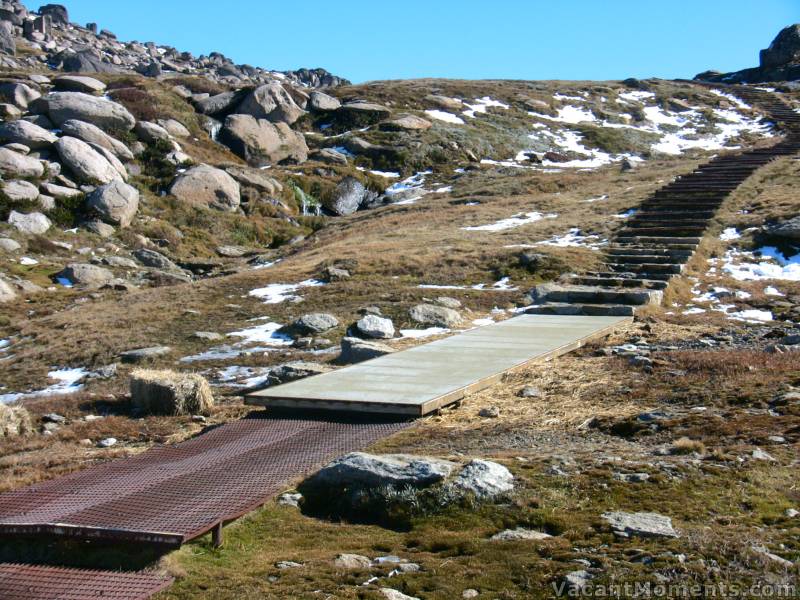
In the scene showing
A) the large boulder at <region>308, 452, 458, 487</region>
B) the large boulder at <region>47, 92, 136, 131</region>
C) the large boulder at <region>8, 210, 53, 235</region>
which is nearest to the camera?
the large boulder at <region>308, 452, 458, 487</region>

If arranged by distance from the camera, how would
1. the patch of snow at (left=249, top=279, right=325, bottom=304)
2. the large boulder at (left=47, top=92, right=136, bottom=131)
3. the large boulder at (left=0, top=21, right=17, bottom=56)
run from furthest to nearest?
1. the large boulder at (left=0, top=21, right=17, bottom=56)
2. the large boulder at (left=47, top=92, right=136, bottom=131)
3. the patch of snow at (left=249, top=279, right=325, bottom=304)

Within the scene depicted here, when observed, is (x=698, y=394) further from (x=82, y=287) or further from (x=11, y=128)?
(x=11, y=128)

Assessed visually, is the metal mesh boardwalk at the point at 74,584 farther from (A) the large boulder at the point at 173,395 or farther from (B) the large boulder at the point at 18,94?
(B) the large boulder at the point at 18,94

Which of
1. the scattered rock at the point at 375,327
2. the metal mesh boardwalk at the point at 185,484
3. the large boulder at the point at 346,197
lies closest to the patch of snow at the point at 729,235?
the scattered rock at the point at 375,327

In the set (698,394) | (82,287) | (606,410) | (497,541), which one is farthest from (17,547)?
(82,287)

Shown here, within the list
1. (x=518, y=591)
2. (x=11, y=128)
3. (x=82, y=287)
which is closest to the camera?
(x=518, y=591)

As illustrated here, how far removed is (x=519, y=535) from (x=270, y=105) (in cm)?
4809

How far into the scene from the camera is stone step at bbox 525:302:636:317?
55.8 ft

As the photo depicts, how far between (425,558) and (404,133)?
49.3 meters

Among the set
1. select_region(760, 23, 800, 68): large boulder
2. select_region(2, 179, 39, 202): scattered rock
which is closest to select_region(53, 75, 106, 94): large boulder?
select_region(2, 179, 39, 202): scattered rock

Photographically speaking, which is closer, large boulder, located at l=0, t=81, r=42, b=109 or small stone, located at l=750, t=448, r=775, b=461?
small stone, located at l=750, t=448, r=775, b=461

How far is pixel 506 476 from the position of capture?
6781 millimetres

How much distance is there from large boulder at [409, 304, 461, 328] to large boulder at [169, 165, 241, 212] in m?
22.4

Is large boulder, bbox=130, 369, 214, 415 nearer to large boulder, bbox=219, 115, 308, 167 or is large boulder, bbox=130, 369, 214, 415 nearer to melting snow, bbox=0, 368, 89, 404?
melting snow, bbox=0, 368, 89, 404
